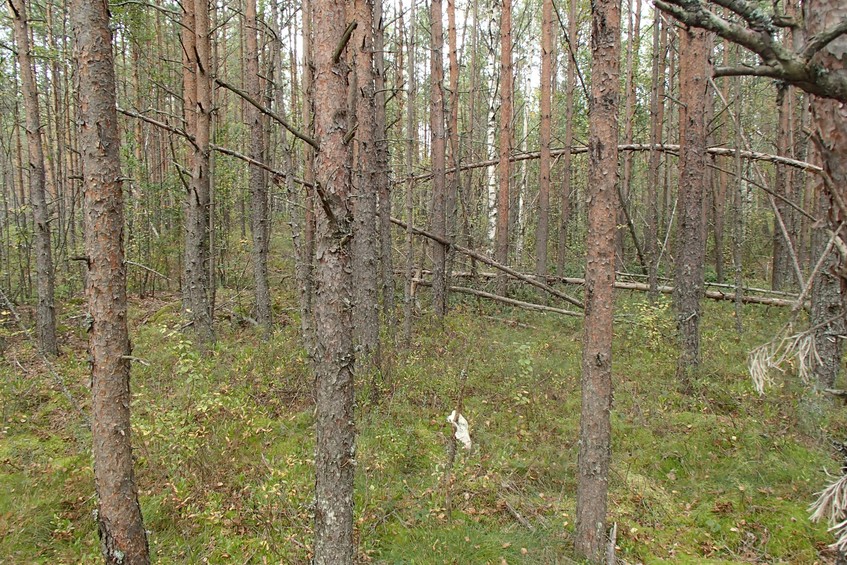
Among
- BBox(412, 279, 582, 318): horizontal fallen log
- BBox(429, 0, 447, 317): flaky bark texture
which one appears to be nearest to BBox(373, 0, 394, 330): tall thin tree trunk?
BBox(429, 0, 447, 317): flaky bark texture

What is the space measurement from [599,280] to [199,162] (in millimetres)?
6855

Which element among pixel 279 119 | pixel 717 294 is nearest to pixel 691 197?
pixel 717 294

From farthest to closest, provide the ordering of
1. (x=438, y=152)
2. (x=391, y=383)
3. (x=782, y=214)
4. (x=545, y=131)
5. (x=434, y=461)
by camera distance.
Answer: (x=782, y=214), (x=545, y=131), (x=438, y=152), (x=391, y=383), (x=434, y=461)

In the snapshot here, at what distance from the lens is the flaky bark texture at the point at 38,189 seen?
836 cm

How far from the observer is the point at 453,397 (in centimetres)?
715

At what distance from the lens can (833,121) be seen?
2.14m

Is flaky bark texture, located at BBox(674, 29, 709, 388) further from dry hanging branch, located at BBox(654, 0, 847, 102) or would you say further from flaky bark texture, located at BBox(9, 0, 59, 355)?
flaky bark texture, located at BBox(9, 0, 59, 355)

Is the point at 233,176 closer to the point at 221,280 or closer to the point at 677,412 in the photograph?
the point at 221,280

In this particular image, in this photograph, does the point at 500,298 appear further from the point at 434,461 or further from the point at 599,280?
the point at 599,280

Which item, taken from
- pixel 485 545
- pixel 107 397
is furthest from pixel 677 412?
pixel 107 397

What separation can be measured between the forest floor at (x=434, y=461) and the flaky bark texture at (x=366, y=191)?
1.94ft

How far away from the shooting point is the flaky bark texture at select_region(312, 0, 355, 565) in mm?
3217

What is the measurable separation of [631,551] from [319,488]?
9.40 feet

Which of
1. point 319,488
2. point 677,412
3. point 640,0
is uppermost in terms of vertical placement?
point 640,0
